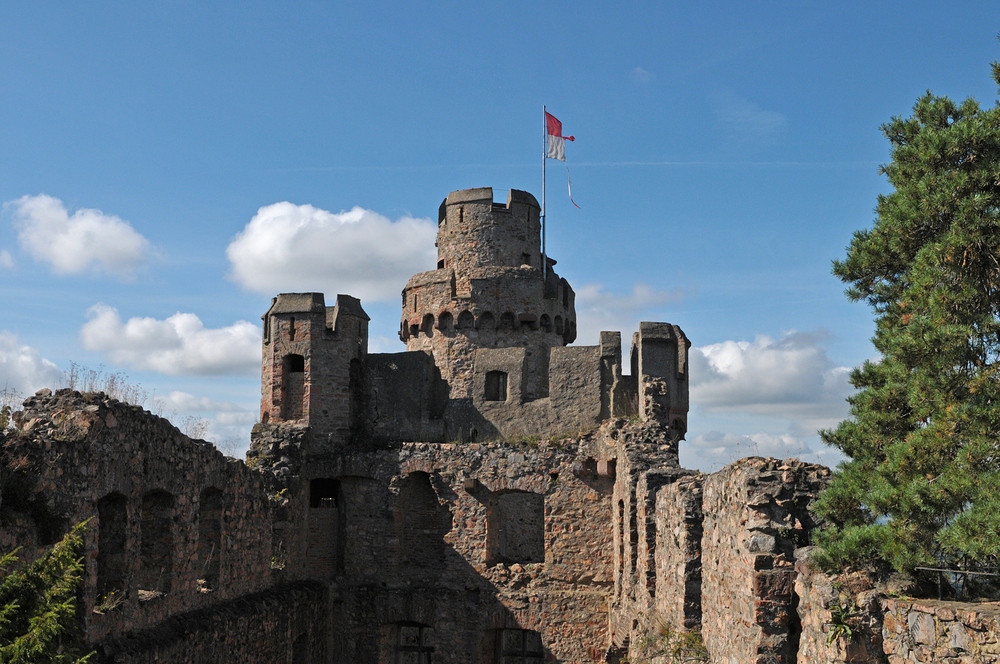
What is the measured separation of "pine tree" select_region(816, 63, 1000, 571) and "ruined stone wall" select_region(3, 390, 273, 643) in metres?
8.78

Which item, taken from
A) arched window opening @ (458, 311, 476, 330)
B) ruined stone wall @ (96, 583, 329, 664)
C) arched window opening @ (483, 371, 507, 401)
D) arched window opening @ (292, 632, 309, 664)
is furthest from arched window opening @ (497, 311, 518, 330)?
arched window opening @ (292, 632, 309, 664)

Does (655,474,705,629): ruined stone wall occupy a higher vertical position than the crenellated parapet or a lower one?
lower

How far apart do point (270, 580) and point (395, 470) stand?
392 centimetres

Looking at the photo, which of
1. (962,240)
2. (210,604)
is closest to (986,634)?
(962,240)

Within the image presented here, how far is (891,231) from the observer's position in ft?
28.6

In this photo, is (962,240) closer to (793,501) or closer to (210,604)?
(793,501)

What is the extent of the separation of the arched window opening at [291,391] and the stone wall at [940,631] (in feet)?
60.2

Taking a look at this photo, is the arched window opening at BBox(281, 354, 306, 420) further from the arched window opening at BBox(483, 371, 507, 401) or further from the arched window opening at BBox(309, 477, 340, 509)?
the arched window opening at BBox(483, 371, 507, 401)

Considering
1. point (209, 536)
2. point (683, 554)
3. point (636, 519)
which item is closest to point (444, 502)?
point (636, 519)

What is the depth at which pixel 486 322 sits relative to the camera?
90.8ft

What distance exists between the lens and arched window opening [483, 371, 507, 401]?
26.4 m

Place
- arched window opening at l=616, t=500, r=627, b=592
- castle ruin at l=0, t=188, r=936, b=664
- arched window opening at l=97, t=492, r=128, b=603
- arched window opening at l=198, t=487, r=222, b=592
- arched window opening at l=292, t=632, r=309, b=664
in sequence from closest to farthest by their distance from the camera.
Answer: castle ruin at l=0, t=188, r=936, b=664 < arched window opening at l=97, t=492, r=128, b=603 < arched window opening at l=198, t=487, r=222, b=592 < arched window opening at l=616, t=500, r=627, b=592 < arched window opening at l=292, t=632, r=309, b=664

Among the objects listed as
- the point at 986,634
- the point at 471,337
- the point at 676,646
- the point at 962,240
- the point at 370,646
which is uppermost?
the point at 471,337

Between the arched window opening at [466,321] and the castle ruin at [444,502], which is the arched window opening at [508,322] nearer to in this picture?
the castle ruin at [444,502]
